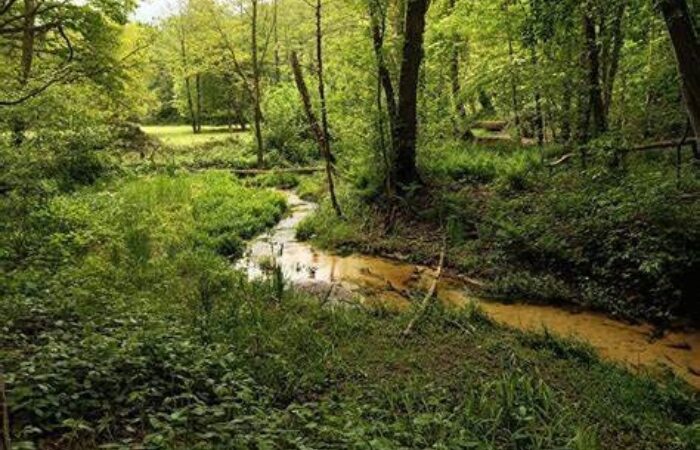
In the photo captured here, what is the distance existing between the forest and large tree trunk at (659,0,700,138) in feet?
0.10

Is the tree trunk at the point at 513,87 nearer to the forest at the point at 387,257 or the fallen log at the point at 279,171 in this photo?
the forest at the point at 387,257

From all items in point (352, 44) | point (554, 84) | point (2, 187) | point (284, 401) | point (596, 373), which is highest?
point (352, 44)

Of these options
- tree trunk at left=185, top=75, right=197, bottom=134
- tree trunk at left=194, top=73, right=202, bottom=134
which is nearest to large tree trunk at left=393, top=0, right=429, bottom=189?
tree trunk at left=194, top=73, right=202, bottom=134

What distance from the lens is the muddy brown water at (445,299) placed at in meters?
6.14

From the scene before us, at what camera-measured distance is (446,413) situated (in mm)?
4027

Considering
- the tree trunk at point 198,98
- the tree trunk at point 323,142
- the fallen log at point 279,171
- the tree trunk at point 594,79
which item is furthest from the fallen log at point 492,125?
the tree trunk at point 198,98

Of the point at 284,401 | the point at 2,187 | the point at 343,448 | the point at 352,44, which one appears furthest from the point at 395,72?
the point at 343,448

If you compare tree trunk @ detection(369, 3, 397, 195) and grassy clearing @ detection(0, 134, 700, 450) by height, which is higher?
tree trunk @ detection(369, 3, 397, 195)

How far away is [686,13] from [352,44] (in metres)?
6.30

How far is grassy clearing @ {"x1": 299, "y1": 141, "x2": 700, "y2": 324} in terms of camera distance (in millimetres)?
7160

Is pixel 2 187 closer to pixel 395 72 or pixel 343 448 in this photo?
pixel 343 448

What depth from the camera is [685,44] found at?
20.2 feet

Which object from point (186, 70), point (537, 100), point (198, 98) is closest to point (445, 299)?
point (537, 100)

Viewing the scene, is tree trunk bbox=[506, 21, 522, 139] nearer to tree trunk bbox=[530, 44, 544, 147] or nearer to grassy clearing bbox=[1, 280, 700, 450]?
tree trunk bbox=[530, 44, 544, 147]
